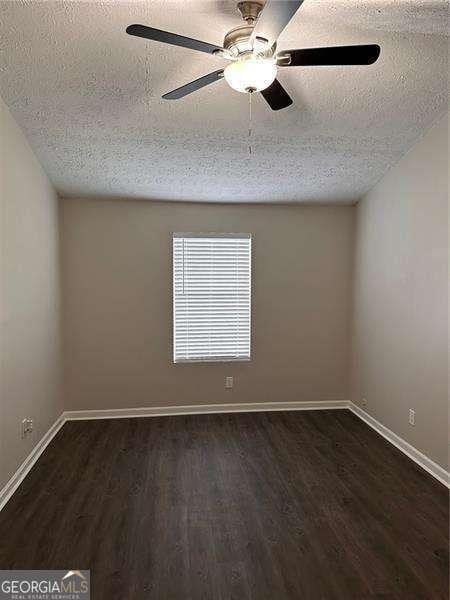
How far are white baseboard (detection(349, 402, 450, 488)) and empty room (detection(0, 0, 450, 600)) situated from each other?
2 centimetres

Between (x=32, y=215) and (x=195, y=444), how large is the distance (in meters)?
2.46

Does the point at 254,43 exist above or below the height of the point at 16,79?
below

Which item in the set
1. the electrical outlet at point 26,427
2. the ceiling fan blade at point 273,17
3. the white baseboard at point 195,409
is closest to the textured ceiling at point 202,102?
the ceiling fan blade at point 273,17

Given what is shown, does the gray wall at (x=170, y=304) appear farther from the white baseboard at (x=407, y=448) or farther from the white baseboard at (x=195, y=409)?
the white baseboard at (x=407, y=448)

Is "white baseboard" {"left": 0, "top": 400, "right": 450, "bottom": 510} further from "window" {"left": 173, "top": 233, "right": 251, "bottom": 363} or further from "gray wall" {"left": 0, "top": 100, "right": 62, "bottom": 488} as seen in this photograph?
"window" {"left": 173, "top": 233, "right": 251, "bottom": 363}

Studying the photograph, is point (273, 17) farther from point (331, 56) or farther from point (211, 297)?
point (211, 297)

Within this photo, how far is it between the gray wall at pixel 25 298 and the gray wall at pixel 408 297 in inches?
125

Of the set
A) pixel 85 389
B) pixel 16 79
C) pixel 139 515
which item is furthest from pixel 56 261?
pixel 139 515

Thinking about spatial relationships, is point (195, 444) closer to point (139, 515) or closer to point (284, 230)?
point (139, 515)

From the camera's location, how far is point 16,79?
7.67ft

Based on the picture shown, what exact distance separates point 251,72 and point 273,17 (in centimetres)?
26

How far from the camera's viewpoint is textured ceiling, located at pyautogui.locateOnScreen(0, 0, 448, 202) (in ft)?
6.39

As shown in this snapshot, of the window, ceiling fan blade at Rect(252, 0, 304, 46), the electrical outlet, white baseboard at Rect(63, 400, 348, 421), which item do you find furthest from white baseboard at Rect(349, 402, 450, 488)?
the electrical outlet

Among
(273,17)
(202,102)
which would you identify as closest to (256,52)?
(273,17)
